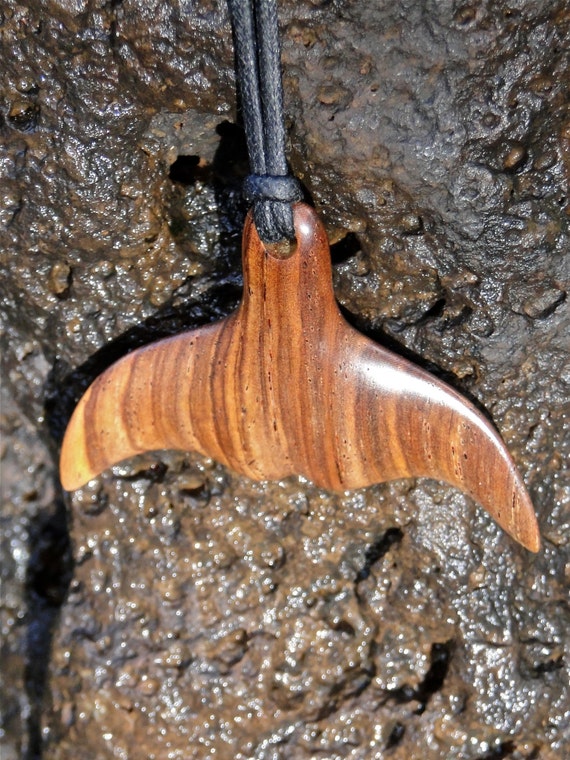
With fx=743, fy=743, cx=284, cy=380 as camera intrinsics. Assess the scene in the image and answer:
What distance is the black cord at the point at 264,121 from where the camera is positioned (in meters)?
1.14

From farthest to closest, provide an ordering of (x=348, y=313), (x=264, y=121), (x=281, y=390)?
(x=348, y=313), (x=281, y=390), (x=264, y=121)

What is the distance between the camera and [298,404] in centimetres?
133

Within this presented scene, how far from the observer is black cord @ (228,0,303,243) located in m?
1.14

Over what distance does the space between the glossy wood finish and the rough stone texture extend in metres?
0.19

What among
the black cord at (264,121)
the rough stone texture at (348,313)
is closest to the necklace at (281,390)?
the black cord at (264,121)

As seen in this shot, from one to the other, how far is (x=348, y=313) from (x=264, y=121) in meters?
0.43

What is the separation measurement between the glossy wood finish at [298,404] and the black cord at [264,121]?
0.03m

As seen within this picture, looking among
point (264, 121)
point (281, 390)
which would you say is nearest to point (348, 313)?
point (281, 390)

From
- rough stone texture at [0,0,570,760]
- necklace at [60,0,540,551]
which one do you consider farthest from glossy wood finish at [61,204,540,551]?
rough stone texture at [0,0,570,760]

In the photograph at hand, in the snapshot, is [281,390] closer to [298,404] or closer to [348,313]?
[298,404]

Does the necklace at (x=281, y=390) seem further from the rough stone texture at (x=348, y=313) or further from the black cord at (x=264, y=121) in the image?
the rough stone texture at (x=348, y=313)

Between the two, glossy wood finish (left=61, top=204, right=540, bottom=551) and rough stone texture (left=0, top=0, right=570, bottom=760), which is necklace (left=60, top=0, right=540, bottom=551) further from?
rough stone texture (left=0, top=0, right=570, bottom=760)

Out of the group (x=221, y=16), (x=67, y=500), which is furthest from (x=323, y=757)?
(x=221, y=16)

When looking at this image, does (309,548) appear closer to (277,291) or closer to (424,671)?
(424,671)
